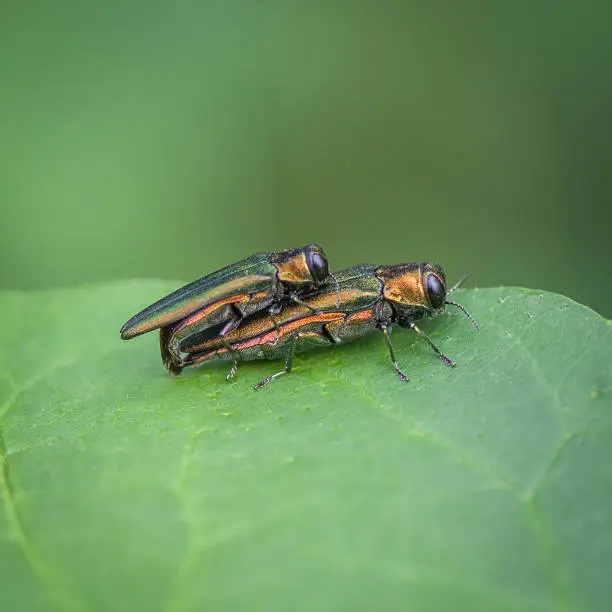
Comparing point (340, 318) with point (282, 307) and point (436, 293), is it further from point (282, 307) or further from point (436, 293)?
point (436, 293)

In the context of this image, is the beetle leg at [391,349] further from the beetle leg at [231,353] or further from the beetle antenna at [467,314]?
the beetle leg at [231,353]

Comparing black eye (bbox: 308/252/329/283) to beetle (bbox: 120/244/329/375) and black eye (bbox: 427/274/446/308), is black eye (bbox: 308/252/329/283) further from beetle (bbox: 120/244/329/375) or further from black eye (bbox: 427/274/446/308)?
black eye (bbox: 427/274/446/308)

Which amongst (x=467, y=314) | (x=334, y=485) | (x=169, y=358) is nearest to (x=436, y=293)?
(x=467, y=314)

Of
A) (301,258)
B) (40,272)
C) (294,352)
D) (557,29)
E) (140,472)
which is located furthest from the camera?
(557,29)

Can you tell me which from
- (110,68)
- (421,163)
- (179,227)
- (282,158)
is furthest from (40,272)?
(421,163)

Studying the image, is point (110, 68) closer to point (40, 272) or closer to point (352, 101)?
point (40, 272)

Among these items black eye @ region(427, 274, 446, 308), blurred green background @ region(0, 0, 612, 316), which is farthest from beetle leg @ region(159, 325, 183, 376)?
blurred green background @ region(0, 0, 612, 316)

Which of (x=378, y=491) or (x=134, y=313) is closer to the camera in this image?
(x=378, y=491)

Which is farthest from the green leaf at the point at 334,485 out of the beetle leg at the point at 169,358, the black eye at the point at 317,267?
the black eye at the point at 317,267
